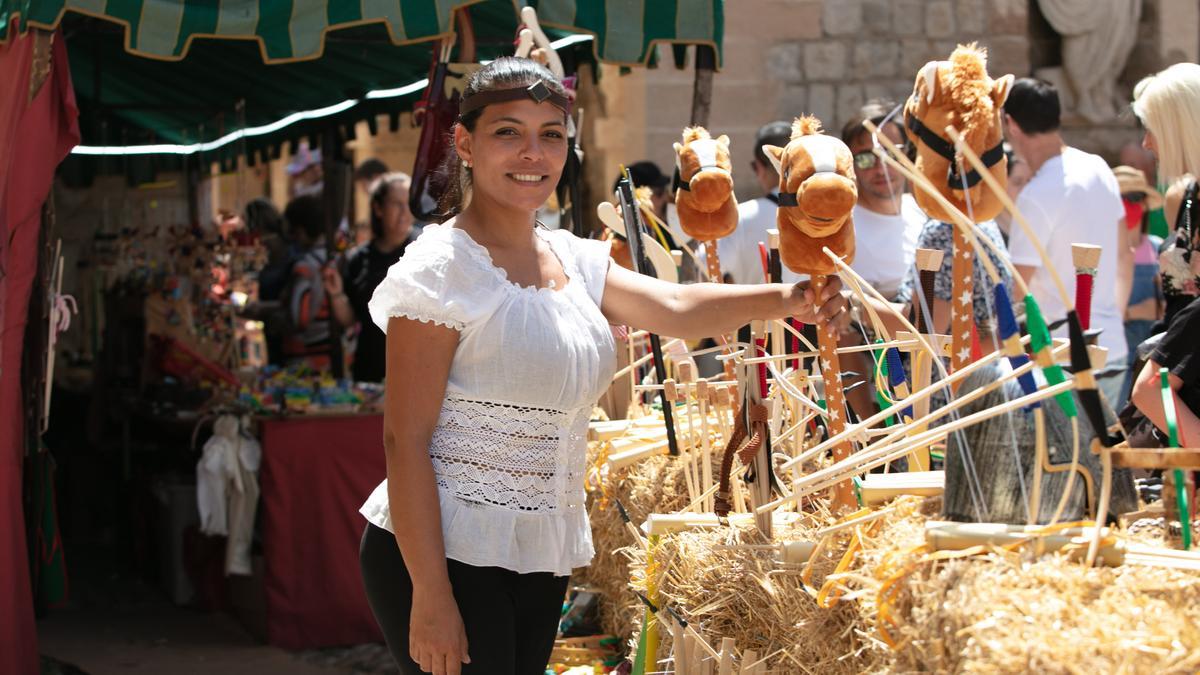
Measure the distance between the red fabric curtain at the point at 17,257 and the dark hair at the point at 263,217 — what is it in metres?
4.61

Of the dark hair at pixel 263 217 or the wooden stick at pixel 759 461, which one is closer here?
the wooden stick at pixel 759 461

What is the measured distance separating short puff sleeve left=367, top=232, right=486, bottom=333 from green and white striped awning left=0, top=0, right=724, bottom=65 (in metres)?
2.14

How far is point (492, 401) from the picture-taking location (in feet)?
6.89

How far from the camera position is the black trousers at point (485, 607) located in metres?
2.08

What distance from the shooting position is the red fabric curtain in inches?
151

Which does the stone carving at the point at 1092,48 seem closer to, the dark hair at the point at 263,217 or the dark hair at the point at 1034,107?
the dark hair at the point at 1034,107

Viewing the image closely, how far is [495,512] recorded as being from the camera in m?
2.11

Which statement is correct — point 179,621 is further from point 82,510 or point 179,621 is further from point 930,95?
point 930,95

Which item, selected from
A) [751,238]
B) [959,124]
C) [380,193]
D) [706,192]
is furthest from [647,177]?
[959,124]

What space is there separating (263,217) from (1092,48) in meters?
5.44

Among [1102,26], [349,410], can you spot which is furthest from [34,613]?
[1102,26]

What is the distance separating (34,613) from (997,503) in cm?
341

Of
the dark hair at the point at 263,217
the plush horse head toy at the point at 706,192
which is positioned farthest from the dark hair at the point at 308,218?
the plush horse head toy at the point at 706,192

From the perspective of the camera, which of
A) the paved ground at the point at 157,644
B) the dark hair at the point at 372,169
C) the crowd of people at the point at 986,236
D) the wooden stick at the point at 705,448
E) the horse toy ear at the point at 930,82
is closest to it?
the horse toy ear at the point at 930,82
